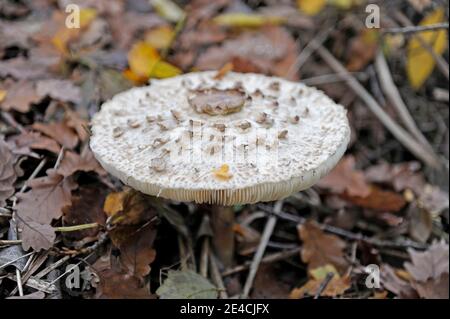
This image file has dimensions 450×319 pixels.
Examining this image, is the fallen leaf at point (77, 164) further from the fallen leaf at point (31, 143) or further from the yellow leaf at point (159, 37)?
the yellow leaf at point (159, 37)

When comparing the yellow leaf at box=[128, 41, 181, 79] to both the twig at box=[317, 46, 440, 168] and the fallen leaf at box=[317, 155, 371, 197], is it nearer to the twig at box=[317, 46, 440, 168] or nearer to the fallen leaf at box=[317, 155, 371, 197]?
the fallen leaf at box=[317, 155, 371, 197]

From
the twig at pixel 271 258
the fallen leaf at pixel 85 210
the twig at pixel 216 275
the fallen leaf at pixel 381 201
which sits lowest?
the twig at pixel 271 258

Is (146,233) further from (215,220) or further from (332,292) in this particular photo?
(332,292)

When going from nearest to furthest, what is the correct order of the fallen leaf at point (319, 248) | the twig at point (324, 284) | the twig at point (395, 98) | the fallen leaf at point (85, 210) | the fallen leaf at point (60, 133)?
the fallen leaf at point (85, 210) < the twig at point (324, 284) < the fallen leaf at point (60, 133) < the fallen leaf at point (319, 248) < the twig at point (395, 98)

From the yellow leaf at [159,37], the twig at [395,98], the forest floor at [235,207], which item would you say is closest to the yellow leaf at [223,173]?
the forest floor at [235,207]

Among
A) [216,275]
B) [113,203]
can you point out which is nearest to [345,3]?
[216,275]

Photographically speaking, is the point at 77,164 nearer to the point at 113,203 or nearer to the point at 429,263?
the point at 113,203
